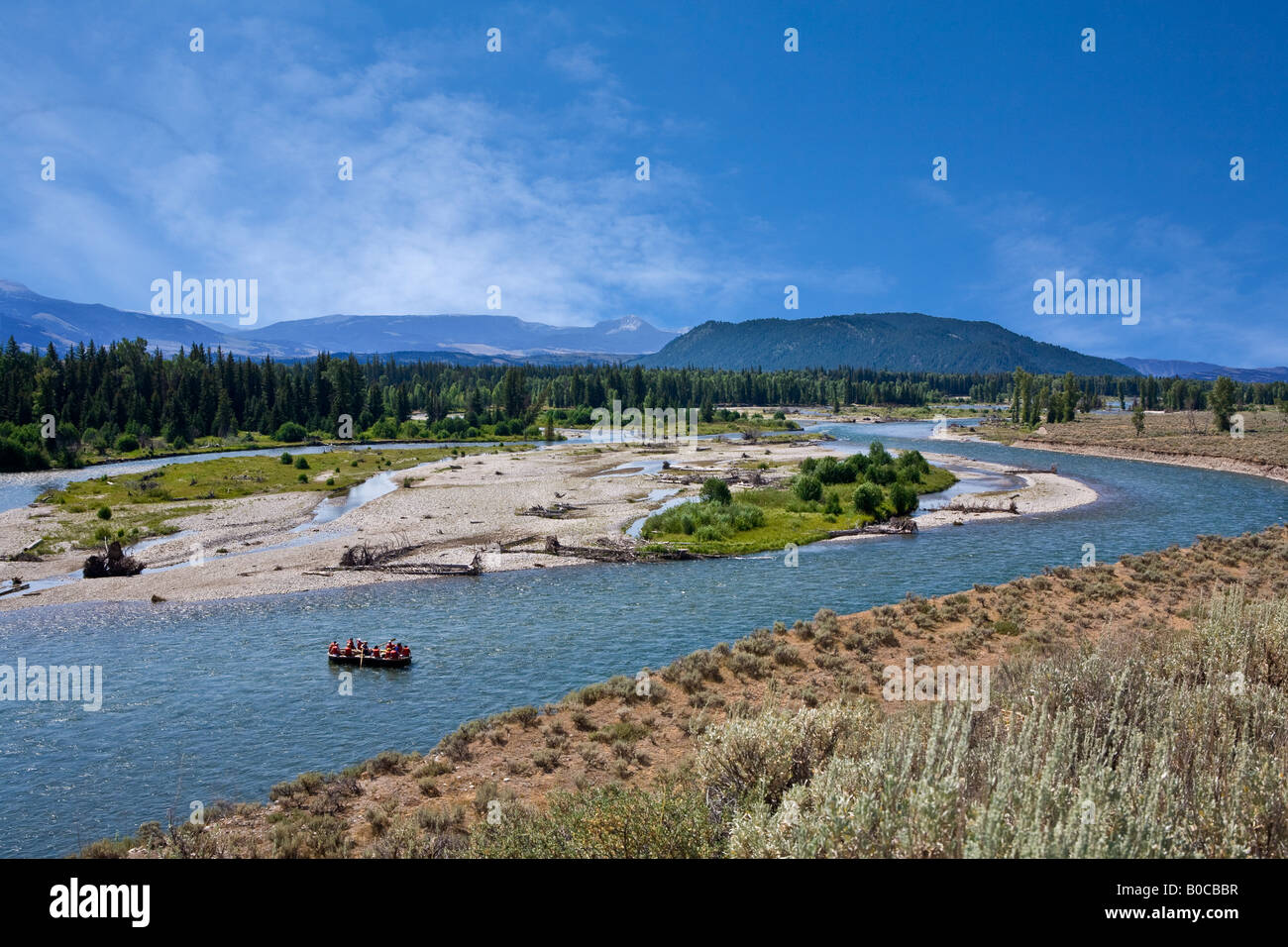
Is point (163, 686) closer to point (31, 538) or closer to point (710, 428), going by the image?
point (31, 538)

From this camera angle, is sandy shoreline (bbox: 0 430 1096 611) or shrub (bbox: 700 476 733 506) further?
shrub (bbox: 700 476 733 506)

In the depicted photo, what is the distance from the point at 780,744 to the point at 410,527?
44246 millimetres

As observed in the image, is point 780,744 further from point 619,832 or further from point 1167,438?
point 1167,438

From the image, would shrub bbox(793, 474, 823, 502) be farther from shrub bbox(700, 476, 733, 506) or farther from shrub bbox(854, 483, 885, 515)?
shrub bbox(700, 476, 733, 506)

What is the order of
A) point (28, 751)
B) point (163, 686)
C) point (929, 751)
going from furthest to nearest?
point (163, 686)
point (28, 751)
point (929, 751)

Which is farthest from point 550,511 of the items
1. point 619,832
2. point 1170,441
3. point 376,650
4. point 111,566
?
point 1170,441

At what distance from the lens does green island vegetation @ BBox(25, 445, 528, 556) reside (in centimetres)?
5103

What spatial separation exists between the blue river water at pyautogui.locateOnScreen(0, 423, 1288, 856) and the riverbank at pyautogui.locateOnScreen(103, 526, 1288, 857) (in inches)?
105

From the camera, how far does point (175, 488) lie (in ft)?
231

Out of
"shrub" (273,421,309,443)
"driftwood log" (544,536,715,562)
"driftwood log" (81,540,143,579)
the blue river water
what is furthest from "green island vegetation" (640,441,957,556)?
"shrub" (273,421,309,443)

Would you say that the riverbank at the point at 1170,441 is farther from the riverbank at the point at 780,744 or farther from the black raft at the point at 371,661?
the black raft at the point at 371,661
